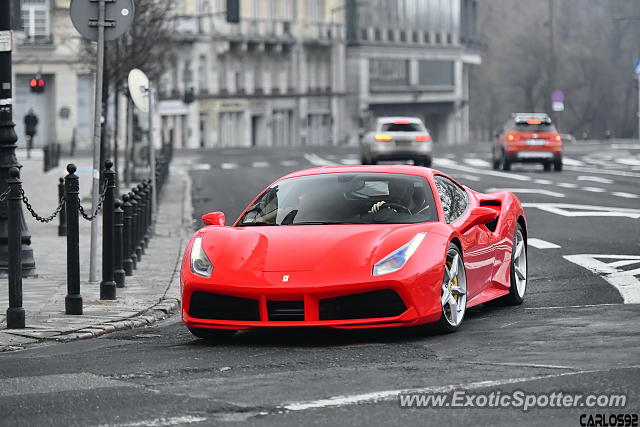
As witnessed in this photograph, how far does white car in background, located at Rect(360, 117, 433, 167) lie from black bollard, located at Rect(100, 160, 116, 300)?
3337 cm

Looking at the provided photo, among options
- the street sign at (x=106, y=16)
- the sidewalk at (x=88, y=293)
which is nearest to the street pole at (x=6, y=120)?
the sidewalk at (x=88, y=293)

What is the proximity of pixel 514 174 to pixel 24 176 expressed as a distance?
521 inches

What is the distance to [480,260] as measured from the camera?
11.3m

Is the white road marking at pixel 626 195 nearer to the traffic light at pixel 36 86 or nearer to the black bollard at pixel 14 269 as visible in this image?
the black bollard at pixel 14 269

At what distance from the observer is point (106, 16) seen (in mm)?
14492

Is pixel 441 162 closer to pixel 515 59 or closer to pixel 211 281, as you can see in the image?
pixel 211 281

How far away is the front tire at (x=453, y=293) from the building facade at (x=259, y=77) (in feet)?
278

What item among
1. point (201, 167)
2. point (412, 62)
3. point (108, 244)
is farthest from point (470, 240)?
point (412, 62)

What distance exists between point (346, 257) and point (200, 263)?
3.34 feet

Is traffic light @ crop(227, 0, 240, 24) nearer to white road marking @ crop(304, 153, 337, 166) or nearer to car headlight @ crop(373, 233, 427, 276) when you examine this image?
white road marking @ crop(304, 153, 337, 166)

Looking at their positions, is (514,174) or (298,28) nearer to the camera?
(514,174)

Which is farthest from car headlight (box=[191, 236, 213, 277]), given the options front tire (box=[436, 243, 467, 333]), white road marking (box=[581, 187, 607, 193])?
white road marking (box=[581, 187, 607, 193])

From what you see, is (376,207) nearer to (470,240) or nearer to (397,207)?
(397,207)

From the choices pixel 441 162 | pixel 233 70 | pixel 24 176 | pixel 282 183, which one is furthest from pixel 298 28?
pixel 282 183
